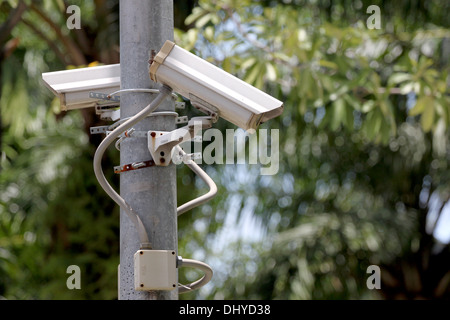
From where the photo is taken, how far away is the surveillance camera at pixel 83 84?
3.55m

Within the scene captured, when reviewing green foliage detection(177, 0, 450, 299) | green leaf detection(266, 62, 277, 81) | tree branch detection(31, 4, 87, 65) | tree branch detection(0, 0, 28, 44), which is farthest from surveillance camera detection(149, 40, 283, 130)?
tree branch detection(31, 4, 87, 65)

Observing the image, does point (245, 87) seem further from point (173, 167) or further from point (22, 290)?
point (22, 290)

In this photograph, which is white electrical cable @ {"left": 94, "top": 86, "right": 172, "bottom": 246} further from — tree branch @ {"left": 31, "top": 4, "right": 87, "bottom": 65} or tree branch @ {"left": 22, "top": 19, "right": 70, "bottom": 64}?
tree branch @ {"left": 22, "top": 19, "right": 70, "bottom": 64}

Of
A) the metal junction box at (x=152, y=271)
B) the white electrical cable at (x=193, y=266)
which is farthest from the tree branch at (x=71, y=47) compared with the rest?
the metal junction box at (x=152, y=271)

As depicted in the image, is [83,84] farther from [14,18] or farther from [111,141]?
[14,18]

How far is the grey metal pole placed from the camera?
10.3ft

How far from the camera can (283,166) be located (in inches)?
490

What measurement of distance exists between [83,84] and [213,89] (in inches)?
29.1

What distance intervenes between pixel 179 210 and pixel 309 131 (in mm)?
8631

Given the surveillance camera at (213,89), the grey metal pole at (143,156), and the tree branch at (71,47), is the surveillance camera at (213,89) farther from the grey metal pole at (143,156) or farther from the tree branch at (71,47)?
the tree branch at (71,47)

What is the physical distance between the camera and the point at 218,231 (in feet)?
42.2

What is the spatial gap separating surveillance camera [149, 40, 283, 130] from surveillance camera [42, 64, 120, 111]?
415mm

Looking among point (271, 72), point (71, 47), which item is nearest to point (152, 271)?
point (271, 72)

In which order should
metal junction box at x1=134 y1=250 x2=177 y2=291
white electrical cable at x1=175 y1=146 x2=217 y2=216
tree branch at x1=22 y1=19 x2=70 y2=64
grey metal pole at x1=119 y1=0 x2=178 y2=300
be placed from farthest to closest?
tree branch at x1=22 y1=19 x2=70 y2=64
white electrical cable at x1=175 y1=146 x2=217 y2=216
grey metal pole at x1=119 y1=0 x2=178 y2=300
metal junction box at x1=134 y1=250 x2=177 y2=291
